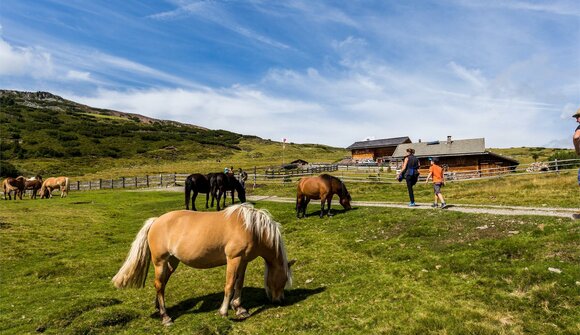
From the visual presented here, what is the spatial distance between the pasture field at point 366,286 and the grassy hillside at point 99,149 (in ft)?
191

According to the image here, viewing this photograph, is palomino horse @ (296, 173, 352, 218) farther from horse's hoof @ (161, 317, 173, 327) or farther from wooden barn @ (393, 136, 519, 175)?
wooden barn @ (393, 136, 519, 175)

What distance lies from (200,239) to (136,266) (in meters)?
1.74

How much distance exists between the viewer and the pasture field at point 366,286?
6.50 meters

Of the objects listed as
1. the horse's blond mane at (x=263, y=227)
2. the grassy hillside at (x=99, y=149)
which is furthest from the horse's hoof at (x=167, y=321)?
the grassy hillside at (x=99, y=149)

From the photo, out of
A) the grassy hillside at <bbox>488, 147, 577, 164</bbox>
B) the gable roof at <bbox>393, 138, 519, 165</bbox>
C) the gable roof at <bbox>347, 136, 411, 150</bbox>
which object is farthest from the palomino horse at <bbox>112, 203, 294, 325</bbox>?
the gable roof at <bbox>347, 136, 411, 150</bbox>

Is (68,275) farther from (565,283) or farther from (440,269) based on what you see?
(565,283)

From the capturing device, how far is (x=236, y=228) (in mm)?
7484

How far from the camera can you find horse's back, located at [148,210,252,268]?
736 cm

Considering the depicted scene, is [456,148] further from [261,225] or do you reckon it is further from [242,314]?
[242,314]

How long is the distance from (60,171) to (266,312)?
266 ft

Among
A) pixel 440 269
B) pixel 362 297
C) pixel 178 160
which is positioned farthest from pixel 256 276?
pixel 178 160

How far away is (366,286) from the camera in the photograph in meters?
8.27

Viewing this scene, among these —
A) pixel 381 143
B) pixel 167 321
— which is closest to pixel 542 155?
pixel 381 143

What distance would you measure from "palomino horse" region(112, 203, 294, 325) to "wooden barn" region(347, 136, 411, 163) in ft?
249
